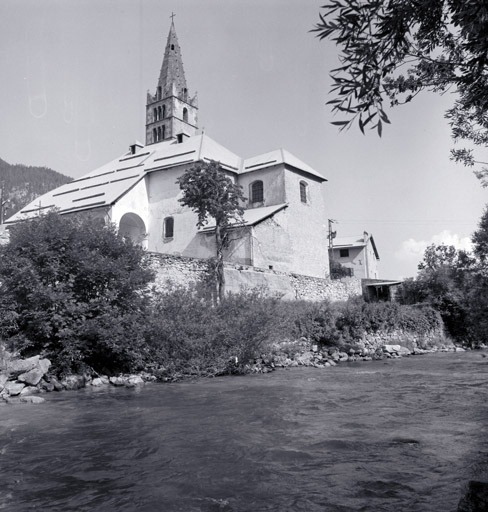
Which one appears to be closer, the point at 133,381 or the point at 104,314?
the point at 133,381

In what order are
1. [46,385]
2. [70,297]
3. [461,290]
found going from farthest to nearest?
[461,290] → [70,297] → [46,385]

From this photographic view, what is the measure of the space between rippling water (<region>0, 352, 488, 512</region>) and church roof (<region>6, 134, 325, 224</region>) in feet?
62.9

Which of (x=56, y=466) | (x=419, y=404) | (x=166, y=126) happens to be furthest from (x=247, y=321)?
(x=166, y=126)

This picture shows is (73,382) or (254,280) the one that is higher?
(254,280)

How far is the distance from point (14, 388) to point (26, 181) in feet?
386

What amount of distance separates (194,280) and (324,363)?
7404 mm

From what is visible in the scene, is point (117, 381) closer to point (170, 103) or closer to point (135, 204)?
point (135, 204)

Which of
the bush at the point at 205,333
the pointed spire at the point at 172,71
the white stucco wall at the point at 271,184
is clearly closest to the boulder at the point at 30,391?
the bush at the point at 205,333

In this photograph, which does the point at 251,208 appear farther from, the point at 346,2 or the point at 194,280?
the point at 346,2

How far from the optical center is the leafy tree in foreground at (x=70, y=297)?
13.0 m

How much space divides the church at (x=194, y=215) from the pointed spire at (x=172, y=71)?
24178mm

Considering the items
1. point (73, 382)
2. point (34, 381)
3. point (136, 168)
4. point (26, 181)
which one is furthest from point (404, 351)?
point (26, 181)

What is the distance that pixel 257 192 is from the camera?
31.8 metres

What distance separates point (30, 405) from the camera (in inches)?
388
